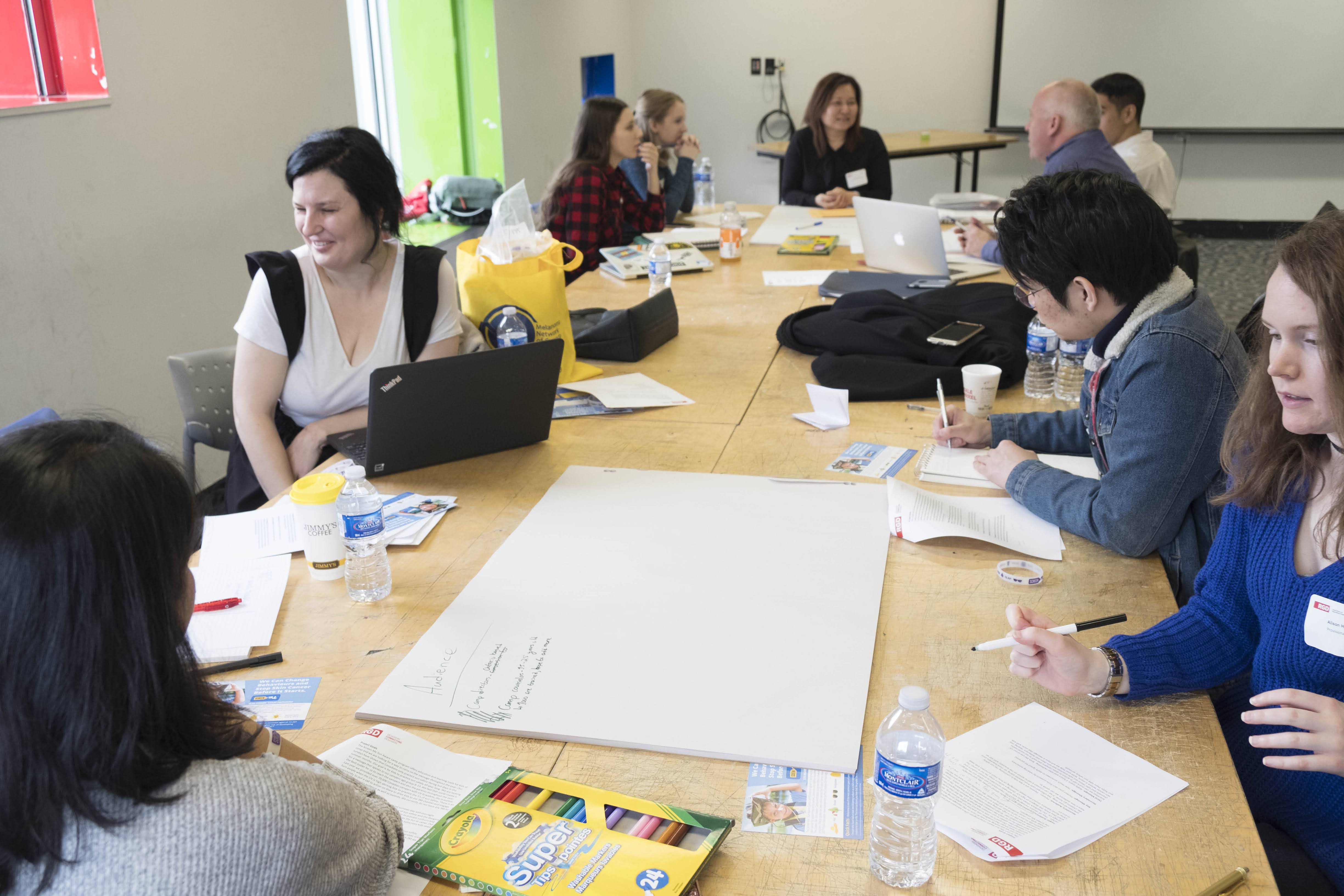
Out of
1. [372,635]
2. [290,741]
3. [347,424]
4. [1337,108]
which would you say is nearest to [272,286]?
[347,424]

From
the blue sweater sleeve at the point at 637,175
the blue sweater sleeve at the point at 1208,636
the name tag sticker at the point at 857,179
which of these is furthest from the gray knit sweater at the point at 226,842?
the name tag sticker at the point at 857,179

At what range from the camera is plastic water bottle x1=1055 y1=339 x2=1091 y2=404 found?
2371mm

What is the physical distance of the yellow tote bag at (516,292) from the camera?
234cm

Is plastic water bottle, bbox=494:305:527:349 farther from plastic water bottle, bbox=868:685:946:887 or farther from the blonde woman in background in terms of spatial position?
the blonde woman in background

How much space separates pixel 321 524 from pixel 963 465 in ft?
3.88

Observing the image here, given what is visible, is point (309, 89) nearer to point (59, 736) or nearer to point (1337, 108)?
point (59, 736)

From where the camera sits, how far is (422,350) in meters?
2.35

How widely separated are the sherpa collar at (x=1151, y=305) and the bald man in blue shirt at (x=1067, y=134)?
1.99 m

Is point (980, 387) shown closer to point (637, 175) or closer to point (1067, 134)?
point (1067, 134)

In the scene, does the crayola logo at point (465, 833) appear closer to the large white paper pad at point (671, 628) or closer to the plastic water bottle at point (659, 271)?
the large white paper pad at point (671, 628)

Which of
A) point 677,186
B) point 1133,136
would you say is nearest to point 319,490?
point 677,186

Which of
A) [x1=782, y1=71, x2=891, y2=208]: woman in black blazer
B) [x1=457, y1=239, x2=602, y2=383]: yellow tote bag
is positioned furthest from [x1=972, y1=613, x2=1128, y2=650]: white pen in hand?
[x1=782, y1=71, x2=891, y2=208]: woman in black blazer

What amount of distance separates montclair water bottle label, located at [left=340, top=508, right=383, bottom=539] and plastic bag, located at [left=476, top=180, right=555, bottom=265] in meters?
1.00

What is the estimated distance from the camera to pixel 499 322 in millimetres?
2369
